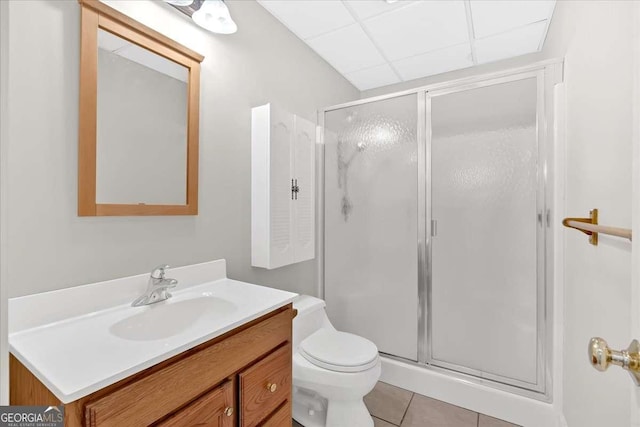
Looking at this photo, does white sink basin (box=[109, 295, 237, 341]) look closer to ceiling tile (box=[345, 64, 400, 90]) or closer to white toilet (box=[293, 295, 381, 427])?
white toilet (box=[293, 295, 381, 427])

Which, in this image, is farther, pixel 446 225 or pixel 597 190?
pixel 446 225

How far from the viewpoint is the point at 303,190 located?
1924mm

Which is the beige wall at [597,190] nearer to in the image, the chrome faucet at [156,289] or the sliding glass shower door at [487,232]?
the sliding glass shower door at [487,232]

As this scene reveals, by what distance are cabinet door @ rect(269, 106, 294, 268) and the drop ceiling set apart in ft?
2.30

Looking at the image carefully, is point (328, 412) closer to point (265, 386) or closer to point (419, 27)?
point (265, 386)

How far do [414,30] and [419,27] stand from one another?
0.12 ft

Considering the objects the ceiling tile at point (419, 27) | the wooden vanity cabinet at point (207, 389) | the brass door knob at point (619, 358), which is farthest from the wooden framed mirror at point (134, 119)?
the brass door knob at point (619, 358)

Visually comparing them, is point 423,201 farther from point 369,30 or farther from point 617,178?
point 369,30

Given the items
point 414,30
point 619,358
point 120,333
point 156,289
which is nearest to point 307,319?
point 156,289

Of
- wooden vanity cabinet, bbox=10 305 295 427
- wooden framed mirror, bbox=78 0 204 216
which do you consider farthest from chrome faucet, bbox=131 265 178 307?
wooden vanity cabinet, bbox=10 305 295 427

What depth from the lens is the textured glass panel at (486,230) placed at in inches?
66.2

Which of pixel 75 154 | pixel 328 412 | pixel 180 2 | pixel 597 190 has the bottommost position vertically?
pixel 328 412

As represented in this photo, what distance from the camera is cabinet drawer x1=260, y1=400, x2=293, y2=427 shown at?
1057 mm

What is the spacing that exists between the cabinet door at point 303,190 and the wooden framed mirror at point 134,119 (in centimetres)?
65
